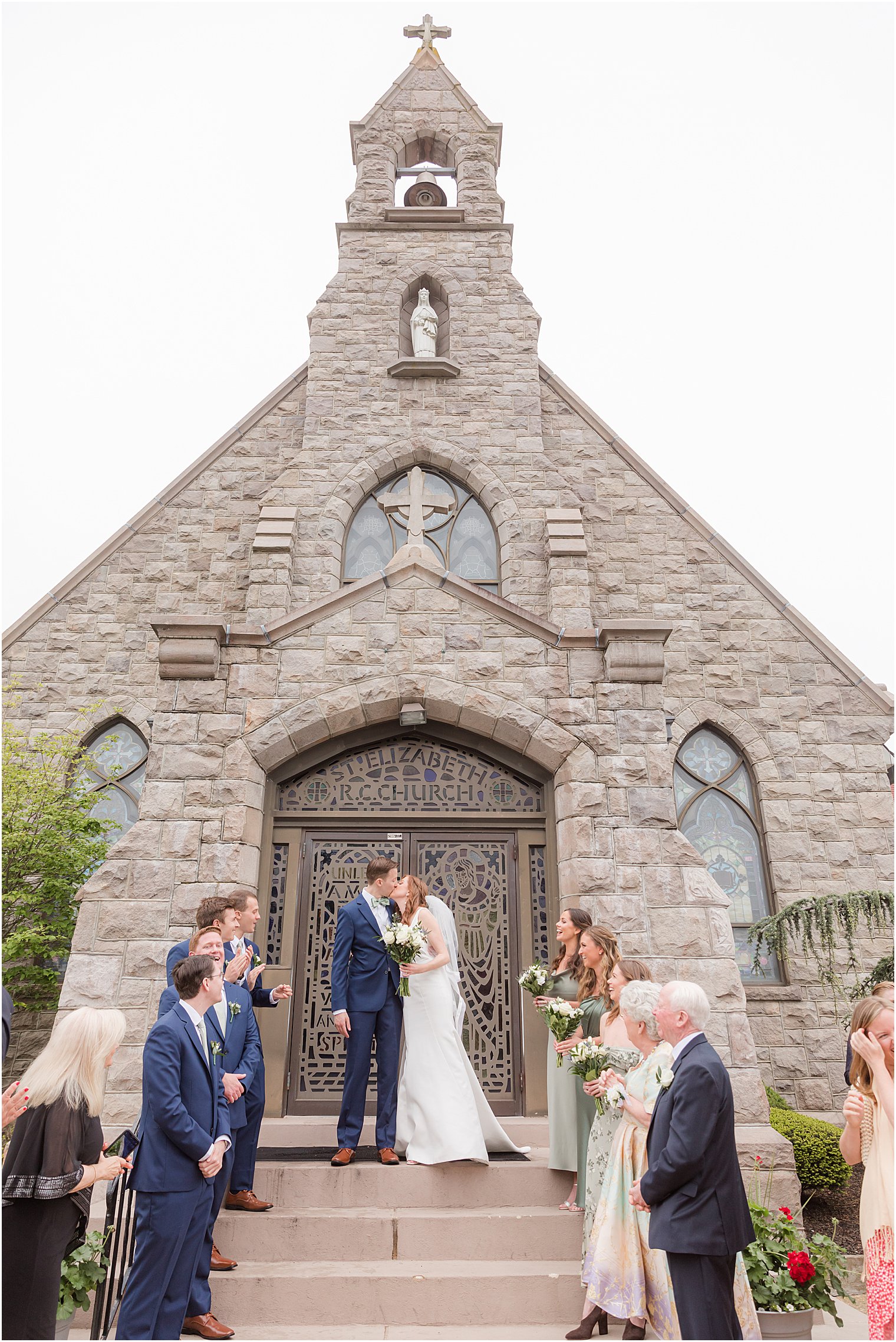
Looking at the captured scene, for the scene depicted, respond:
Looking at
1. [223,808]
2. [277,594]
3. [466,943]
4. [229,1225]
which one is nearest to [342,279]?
[277,594]

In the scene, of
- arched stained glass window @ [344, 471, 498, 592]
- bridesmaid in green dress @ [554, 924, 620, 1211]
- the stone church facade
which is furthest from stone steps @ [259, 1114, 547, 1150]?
arched stained glass window @ [344, 471, 498, 592]

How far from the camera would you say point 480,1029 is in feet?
25.1

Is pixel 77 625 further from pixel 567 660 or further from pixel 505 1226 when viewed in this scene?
pixel 505 1226

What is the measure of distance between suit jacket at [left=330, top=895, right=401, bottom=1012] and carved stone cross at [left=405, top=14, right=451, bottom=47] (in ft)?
54.2

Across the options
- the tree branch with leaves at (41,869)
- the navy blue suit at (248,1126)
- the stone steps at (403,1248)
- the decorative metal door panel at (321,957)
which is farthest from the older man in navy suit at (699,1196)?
the tree branch with leaves at (41,869)

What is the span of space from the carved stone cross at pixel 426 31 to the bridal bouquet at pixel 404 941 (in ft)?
54.7

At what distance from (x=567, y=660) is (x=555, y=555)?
262 centimetres

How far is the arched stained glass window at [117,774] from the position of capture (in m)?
10.6

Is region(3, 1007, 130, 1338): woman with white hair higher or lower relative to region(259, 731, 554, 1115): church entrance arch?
lower

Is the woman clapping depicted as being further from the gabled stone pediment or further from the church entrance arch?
the gabled stone pediment

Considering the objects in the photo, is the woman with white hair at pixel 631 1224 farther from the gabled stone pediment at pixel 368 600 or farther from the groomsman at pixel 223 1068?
the gabled stone pediment at pixel 368 600

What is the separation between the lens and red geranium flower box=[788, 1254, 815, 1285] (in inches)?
190

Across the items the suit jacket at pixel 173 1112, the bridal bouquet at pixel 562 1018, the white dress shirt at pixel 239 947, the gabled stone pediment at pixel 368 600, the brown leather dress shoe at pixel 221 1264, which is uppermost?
the gabled stone pediment at pixel 368 600

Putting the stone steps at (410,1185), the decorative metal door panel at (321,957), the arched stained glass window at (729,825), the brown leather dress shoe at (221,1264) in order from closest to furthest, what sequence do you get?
the brown leather dress shoe at (221,1264)
the stone steps at (410,1185)
the decorative metal door panel at (321,957)
the arched stained glass window at (729,825)
